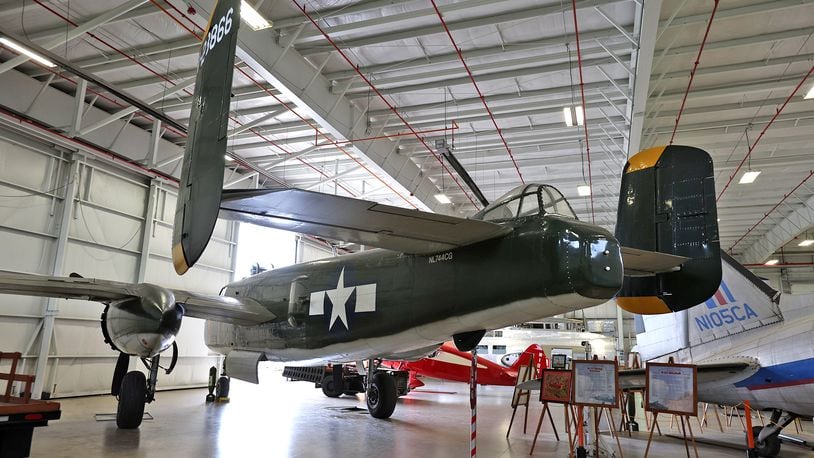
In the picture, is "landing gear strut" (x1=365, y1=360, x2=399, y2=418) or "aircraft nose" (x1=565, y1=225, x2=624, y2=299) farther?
"landing gear strut" (x1=365, y1=360, x2=399, y2=418)

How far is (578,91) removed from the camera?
41.9 feet

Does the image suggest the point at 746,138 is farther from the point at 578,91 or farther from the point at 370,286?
the point at 370,286

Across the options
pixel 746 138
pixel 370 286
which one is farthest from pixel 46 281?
pixel 746 138

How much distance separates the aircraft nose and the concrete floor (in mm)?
3387

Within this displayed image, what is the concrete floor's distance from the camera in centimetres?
655

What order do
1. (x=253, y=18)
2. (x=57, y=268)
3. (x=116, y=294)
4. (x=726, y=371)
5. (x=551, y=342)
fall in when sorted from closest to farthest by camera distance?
1. (x=116, y=294)
2. (x=726, y=371)
3. (x=253, y=18)
4. (x=57, y=268)
5. (x=551, y=342)

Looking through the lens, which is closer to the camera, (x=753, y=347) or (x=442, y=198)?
(x=753, y=347)

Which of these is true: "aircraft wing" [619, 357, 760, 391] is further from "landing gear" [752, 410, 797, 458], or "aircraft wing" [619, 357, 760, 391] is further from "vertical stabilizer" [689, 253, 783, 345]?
"vertical stabilizer" [689, 253, 783, 345]

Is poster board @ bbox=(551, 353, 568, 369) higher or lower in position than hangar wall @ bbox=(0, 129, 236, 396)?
lower

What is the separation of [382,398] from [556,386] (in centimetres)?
430

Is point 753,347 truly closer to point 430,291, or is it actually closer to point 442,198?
point 430,291

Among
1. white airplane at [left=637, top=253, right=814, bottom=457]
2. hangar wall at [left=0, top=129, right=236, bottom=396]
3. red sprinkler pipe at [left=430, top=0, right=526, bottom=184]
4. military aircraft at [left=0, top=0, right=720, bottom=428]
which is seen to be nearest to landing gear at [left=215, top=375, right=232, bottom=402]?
military aircraft at [left=0, top=0, right=720, bottom=428]

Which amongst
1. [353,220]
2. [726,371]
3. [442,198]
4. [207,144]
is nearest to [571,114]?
[726,371]

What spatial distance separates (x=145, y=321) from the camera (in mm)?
7008
